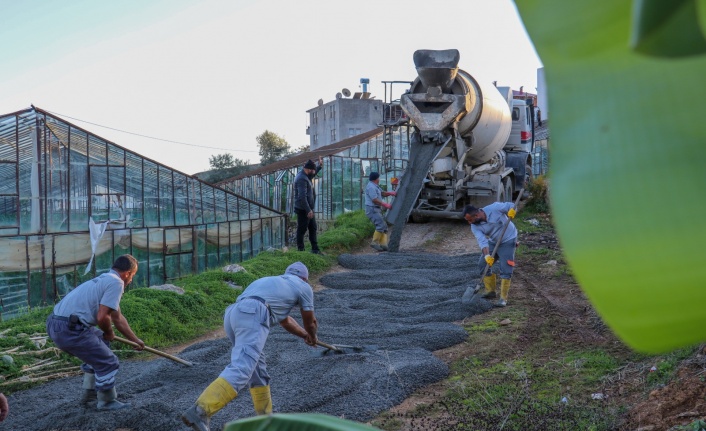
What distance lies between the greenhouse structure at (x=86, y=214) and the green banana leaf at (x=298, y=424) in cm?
1397

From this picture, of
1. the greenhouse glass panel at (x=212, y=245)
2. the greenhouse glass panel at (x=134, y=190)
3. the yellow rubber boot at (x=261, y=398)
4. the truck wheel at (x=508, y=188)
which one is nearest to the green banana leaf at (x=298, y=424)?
the yellow rubber boot at (x=261, y=398)

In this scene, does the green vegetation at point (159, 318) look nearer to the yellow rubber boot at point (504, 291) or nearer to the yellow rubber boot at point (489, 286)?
the yellow rubber boot at point (489, 286)

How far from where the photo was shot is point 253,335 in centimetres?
612

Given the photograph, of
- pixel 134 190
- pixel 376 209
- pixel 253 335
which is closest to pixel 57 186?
pixel 134 190

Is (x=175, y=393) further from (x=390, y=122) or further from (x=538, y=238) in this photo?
(x=538, y=238)

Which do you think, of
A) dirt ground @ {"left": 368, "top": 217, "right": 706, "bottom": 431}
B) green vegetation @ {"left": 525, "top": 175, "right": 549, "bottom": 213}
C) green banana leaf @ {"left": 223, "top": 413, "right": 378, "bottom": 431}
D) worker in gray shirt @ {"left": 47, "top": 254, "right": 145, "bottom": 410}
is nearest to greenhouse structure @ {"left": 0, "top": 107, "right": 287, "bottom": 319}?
dirt ground @ {"left": 368, "top": 217, "right": 706, "bottom": 431}

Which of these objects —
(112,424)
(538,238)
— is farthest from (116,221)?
(112,424)

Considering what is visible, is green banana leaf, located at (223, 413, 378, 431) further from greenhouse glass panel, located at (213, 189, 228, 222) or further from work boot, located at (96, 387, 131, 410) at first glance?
greenhouse glass panel, located at (213, 189, 228, 222)

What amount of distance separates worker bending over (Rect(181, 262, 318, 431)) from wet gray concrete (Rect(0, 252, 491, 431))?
1.57 feet

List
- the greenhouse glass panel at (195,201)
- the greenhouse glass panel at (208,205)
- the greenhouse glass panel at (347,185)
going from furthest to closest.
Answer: the greenhouse glass panel at (347,185)
the greenhouse glass panel at (208,205)
the greenhouse glass panel at (195,201)

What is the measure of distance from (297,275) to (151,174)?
11287 millimetres

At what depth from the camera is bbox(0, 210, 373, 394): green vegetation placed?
8.33 m

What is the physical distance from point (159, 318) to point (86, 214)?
6.81m

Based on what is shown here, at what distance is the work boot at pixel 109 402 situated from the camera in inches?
263
